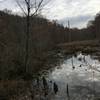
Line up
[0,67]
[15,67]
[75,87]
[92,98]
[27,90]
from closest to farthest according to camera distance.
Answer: [92,98]
[27,90]
[75,87]
[0,67]
[15,67]

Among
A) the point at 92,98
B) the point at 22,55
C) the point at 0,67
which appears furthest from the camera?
the point at 22,55

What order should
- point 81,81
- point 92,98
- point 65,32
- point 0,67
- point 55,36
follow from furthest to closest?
point 65,32 → point 55,36 → point 81,81 → point 0,67 → point 92,98

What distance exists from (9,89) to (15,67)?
5777mm

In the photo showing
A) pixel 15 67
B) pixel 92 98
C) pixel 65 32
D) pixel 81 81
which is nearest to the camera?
pixel 92 98

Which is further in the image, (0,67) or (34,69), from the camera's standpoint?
(34,69)

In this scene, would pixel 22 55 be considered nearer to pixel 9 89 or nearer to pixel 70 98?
pixel 9 89

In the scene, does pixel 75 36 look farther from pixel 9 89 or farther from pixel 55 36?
pixel 9 89

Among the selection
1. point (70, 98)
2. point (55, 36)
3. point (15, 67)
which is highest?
point (55, 36)

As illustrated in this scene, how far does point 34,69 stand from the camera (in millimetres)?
21328

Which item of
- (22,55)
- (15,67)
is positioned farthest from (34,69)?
(15,67)

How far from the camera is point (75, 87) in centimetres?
1430

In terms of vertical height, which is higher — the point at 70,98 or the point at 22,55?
the point at 22,55

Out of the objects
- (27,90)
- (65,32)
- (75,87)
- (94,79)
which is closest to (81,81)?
(94,79)

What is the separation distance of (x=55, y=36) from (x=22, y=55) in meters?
54.9
